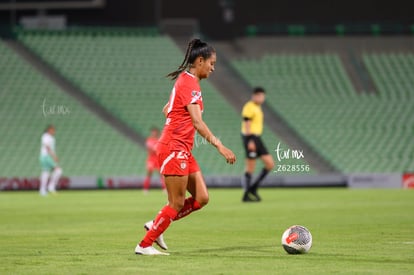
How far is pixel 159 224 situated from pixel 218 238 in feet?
8.94

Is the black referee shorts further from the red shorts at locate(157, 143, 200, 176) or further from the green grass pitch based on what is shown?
the red shorts at locate(157, 143, 200, 176)

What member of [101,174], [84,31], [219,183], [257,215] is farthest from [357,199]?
[84,31]

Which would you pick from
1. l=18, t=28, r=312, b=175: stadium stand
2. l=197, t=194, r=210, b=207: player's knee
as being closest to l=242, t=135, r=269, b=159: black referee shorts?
l=197, t=194, r=210, b=207: player's knee

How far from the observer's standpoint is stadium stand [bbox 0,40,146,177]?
3569 cm

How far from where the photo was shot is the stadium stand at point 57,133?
35688 millimetres

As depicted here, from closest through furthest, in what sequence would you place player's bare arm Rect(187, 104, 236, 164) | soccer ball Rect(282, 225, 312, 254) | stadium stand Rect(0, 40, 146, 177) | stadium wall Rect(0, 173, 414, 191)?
player's bare arm Rect(187, 104, 236, 164) → soccer ball Rect(282, 225, 312, 254) → stadium wall Rect(0, 173, 414, 191) → stadium stand Rect(0, 40, 146, 177)

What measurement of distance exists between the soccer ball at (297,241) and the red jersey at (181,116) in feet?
5.11

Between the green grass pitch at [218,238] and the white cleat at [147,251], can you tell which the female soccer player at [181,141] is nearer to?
the white cleat at [147,251]

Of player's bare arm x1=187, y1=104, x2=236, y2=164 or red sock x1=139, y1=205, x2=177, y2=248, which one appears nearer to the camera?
player's bare arm x1=187, y1=104, x2=236, y2=164

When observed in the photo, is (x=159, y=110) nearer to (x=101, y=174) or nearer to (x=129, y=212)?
(x=101, y=174)

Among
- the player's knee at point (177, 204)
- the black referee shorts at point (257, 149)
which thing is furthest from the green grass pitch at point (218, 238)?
the black referee shorts at point (257, 149)

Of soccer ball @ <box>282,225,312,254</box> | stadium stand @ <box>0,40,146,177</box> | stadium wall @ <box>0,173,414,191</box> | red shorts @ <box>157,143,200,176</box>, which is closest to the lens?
red shorts @ <box>157,143,200,176</box>

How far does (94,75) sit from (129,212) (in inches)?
807

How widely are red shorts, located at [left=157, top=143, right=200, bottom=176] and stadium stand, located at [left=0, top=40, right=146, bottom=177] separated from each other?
2451cm
